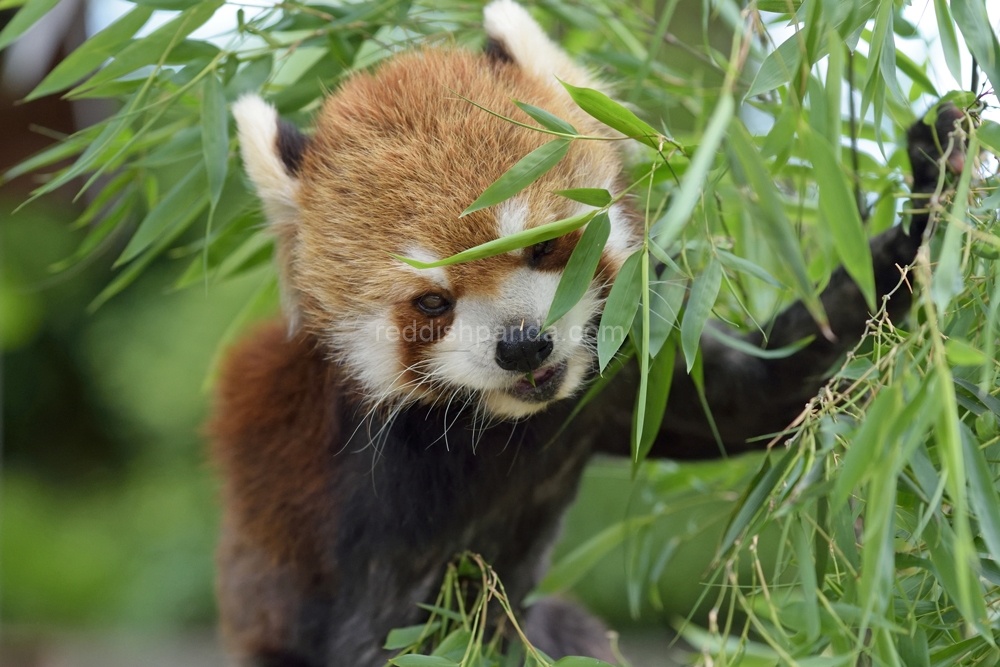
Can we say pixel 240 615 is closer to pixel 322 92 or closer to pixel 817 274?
pixel 322 92

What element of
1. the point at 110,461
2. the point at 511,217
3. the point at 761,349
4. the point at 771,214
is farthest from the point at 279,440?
the point at 110,461

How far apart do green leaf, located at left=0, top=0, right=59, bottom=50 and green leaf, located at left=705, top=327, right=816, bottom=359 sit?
1.35 m

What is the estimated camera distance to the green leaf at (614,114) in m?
1.23

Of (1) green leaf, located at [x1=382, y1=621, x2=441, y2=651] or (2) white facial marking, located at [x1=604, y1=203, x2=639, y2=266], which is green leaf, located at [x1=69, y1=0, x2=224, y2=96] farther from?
(1) green leaf, located at [x1=382, y1=621, x2=441, y2=651]

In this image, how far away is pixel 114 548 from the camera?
4.97 meters

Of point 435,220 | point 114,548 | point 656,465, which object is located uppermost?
point 435,220

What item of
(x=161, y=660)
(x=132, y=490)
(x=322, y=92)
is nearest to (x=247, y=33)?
(x=322, y=92)

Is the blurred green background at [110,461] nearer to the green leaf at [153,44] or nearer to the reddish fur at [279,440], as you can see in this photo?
the reddish fur at [279,440]

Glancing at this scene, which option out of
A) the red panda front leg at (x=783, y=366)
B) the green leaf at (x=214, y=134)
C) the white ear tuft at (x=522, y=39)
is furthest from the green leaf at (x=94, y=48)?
the red panda front leg at (x=783, y=366)

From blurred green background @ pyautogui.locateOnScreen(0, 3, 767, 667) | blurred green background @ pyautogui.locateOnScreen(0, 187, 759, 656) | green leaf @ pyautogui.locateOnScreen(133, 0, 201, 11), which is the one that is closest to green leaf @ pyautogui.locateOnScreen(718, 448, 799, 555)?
green leaf @ pyautogui.locateOnScreen(133, 0, 201, 11)

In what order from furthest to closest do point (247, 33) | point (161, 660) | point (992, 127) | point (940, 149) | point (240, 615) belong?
point (161, 660) → point (240, 615) → point (247, 33) → point (940, 149) → point (992, 127)

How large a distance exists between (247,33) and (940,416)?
1461 millimetres

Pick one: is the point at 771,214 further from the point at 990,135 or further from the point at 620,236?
the point at 620,236

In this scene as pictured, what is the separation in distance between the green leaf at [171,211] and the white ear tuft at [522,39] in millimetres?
662
